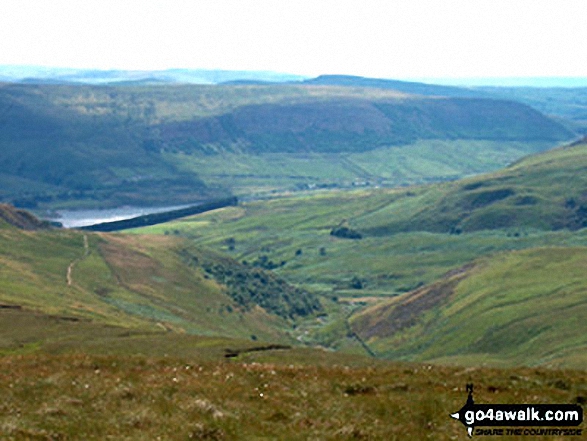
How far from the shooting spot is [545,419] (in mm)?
37031

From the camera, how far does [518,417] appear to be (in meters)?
36.7

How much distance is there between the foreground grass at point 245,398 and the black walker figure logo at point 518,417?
0.82m

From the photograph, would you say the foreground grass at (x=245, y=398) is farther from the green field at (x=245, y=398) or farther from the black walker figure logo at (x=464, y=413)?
the black walker figure logo at (x=464, y=413)

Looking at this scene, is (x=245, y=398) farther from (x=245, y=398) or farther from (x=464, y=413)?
(x=464, y=413)

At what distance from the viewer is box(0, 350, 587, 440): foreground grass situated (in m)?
36.3

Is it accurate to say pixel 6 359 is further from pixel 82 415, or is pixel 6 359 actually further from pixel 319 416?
pixel 319 416

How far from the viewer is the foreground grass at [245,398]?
36.3 meters

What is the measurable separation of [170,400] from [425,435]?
12.1 metres

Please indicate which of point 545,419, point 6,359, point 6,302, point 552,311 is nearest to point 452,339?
point 552,311

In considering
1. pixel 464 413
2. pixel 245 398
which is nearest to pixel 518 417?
pixel 464 413

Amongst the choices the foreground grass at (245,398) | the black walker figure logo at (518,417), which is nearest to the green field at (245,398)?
the foreground grass at (245,398)

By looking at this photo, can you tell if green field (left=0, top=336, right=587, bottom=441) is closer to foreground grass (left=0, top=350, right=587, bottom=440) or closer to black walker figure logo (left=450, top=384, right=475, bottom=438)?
foreground grass (left=0, top=350, right=587, bottom=440)

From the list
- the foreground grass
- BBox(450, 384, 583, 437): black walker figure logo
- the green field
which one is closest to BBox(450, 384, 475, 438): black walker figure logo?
BBox(450, 384, 583, 437): black walker figure logo

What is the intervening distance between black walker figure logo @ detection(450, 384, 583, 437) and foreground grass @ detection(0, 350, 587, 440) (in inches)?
32.3
